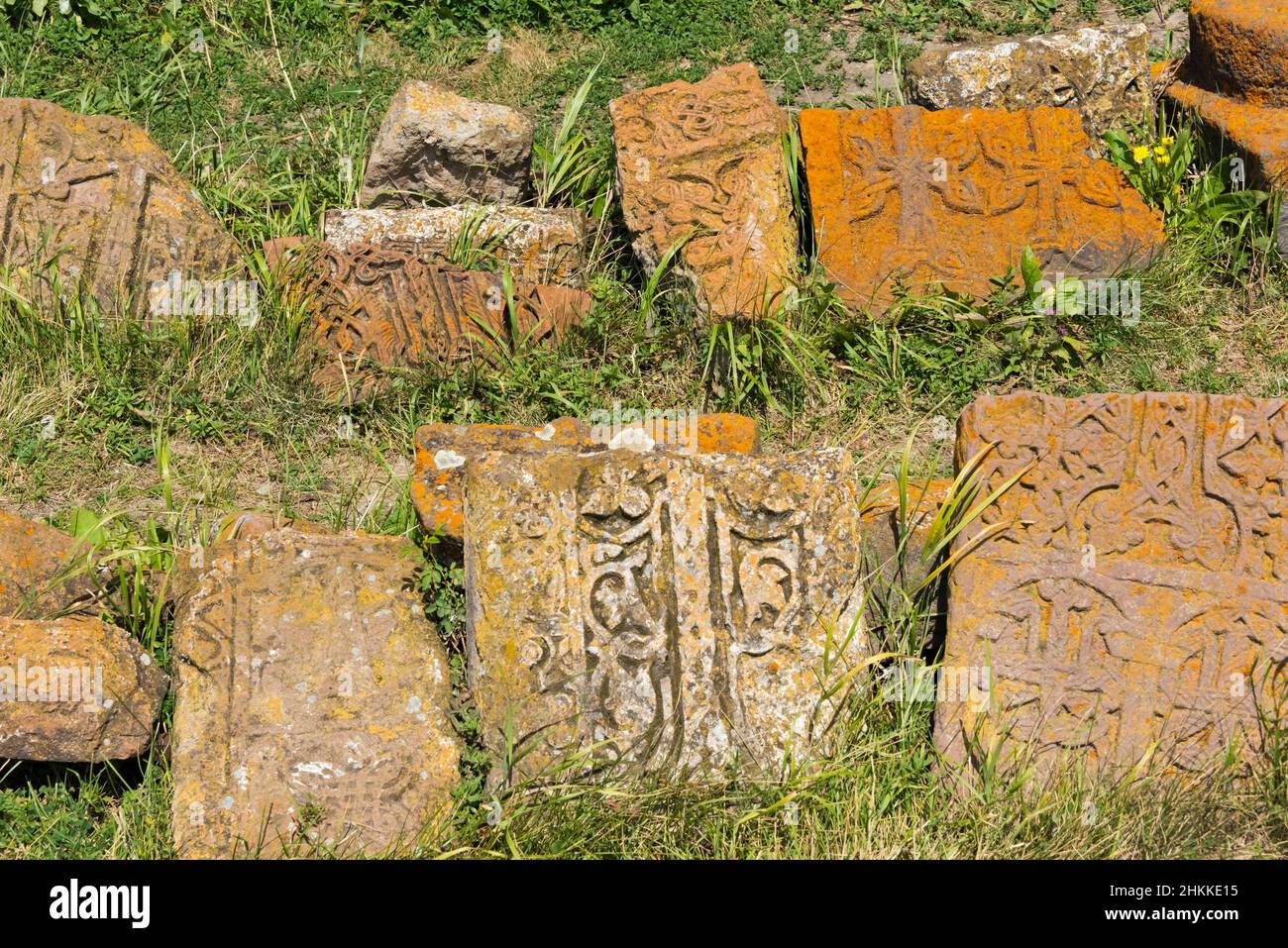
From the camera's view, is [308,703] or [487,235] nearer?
[308,703]

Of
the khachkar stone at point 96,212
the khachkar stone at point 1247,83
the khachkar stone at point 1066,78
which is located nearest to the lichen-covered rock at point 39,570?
the khachkar stone at point 96,212

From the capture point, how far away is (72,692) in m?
4.22

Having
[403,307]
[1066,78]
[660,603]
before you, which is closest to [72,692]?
[660,603]

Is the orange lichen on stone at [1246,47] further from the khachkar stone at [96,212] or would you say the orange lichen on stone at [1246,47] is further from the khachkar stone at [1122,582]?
the khachkar stone at [96,212]

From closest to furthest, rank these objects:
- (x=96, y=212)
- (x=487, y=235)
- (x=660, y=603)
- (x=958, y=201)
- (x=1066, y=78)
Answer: (x=660, y=603), (x=96, y=212), (x=958, y=201), (x=487, y=235), (x=1066, y=78)

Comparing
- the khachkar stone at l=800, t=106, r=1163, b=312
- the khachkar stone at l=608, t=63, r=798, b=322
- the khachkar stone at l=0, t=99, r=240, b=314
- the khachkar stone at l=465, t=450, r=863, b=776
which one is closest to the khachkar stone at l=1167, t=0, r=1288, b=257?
the khachkar stone at l=800, t=106, r=1163, b=312

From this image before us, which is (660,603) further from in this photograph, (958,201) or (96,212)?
(96,212)

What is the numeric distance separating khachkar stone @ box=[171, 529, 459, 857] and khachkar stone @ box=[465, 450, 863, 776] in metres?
0.22

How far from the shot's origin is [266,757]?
4184 millimetres

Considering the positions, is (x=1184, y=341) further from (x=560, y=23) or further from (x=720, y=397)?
(x=560, y=23)

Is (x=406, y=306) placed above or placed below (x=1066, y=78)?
below

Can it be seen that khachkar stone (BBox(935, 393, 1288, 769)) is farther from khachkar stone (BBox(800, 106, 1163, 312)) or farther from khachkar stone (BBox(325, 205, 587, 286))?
khachkar stone (BBox(325, 205, 587, 286))

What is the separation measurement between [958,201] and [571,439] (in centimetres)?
195

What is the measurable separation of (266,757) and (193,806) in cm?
22
